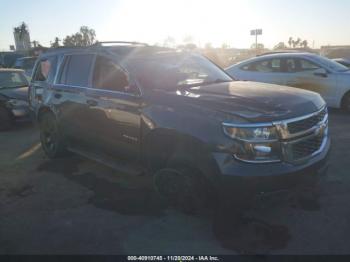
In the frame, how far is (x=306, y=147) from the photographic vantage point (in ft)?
11.6

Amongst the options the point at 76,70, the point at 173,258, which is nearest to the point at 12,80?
the point at 76,70

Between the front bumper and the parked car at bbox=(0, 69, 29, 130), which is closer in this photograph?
the front bumper

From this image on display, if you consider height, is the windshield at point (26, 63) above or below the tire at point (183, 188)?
above

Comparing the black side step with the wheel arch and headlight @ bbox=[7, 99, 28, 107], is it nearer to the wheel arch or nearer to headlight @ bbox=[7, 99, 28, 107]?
headlight @ bbox=[7, 99, 28, 107]

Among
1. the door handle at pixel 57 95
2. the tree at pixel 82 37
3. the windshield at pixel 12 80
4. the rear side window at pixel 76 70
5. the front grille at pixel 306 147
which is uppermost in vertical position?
the tree at pixel 82 37

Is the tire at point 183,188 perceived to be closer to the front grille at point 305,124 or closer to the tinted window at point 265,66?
the front grille at point 305,124

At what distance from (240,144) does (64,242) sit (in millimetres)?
1971

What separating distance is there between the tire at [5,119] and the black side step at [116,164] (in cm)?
420

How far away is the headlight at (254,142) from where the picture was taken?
3242 millimetres

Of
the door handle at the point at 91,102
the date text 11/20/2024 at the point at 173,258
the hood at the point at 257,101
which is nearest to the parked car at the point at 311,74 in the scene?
the hood at the point at 257,101

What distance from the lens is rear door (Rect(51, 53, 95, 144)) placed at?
16.6ft

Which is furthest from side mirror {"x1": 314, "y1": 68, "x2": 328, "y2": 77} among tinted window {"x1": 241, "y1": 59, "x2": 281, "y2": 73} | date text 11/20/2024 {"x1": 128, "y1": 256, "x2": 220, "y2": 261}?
date text 11/20/2024 {"x1": 128, "y1": 256, "x2": 220, "y2": 261}

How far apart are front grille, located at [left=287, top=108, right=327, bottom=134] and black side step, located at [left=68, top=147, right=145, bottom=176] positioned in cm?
178

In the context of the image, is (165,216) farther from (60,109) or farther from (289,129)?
(60,109)
